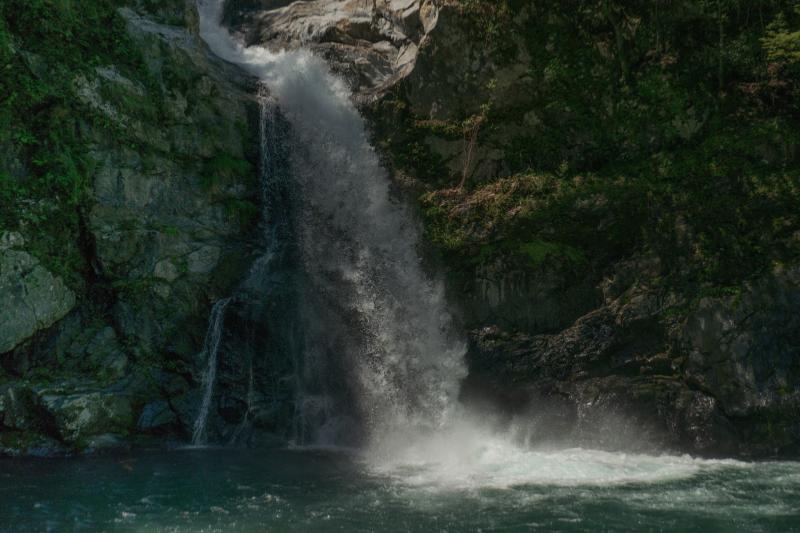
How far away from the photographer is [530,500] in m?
8.53

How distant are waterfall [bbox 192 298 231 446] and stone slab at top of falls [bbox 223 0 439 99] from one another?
686 centimetres

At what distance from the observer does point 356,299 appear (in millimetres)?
13852

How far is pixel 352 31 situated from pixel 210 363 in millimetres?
12537

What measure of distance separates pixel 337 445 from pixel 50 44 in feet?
32.8

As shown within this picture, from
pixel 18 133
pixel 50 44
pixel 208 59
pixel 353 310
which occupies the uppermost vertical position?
pixel 208 59

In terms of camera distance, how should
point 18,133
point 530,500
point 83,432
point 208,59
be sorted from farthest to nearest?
point 208,59
point 18,133
point 83,432
point 530,500

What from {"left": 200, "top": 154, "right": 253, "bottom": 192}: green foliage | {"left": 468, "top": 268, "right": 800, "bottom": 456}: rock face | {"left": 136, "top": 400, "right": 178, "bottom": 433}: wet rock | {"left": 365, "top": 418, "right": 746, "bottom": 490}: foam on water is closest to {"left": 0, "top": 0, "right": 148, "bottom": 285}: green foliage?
{"left": 200, "top": 154, "right": 253, "bottom": 192}: green foliage

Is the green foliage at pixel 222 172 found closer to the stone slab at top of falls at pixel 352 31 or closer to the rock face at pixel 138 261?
the rock face at pixel 138 261

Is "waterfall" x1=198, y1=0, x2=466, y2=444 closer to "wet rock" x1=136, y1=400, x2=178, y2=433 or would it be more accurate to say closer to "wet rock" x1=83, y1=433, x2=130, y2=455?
"wet rock" x1=136, y1=400, x2=178, y2=433

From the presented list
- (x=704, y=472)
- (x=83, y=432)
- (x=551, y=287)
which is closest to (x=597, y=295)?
(x=551, y=287)

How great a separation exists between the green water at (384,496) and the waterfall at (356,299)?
1.75 m

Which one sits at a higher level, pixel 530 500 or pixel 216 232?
pixel 216 232

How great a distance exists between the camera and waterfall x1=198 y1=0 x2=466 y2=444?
41.8 ft

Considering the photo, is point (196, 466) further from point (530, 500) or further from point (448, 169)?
point (448, 169)
